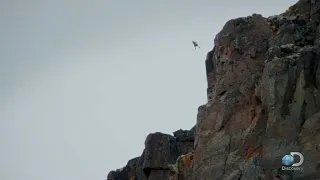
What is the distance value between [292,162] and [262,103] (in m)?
7.85

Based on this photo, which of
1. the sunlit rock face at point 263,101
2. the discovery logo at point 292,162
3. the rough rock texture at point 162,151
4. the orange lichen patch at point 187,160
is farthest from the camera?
the rough rock texture at point 162,151

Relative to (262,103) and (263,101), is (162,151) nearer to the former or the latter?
(262,103)

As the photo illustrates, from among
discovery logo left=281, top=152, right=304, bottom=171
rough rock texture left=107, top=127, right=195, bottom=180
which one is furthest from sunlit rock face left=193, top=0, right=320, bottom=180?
rough rock texture left=107, top=127, right=195, bottom=180

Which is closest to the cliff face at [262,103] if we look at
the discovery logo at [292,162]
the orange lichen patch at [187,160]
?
the orange lichen patch at [187,160]

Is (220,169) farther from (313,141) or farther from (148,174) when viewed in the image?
(148,174)

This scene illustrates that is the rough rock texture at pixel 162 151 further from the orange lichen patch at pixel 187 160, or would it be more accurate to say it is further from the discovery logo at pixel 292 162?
the discovery logo at pixel 292 162

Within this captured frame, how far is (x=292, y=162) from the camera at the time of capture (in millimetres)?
47469

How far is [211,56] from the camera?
76.2 m

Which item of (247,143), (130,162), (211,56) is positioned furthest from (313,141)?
(130,162)

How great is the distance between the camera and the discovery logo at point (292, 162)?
47.3 meters

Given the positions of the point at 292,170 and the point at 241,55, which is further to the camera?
the point at 241,55

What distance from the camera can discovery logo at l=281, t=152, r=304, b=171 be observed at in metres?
47.3

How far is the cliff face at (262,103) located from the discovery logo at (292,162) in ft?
1.15

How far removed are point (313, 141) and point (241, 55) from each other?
15.3 meters
